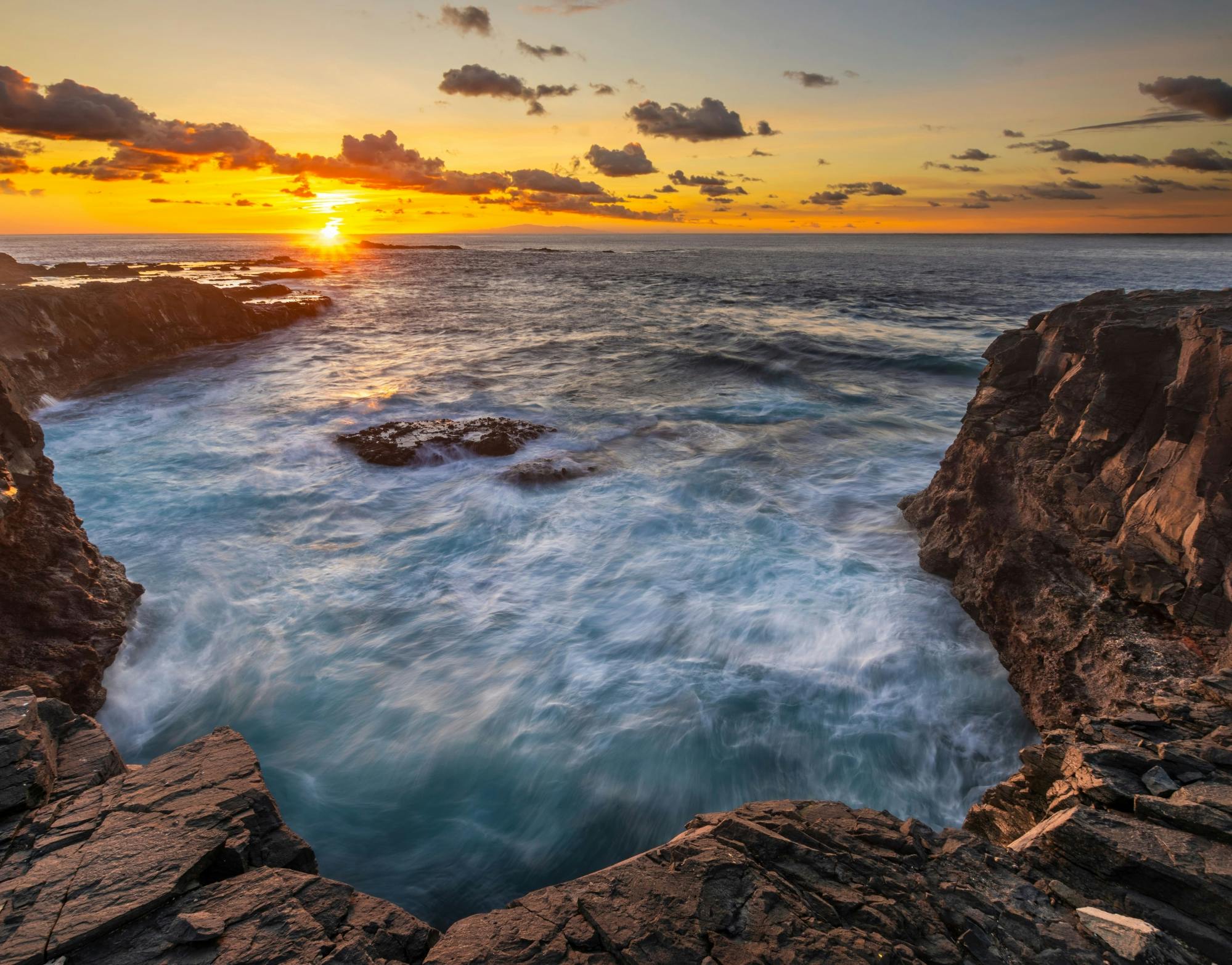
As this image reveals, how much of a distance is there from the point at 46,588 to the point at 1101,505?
1146 centimetres

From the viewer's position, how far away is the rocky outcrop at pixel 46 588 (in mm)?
A: 5941

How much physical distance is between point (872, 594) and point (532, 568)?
5.17 metres

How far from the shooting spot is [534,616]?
8.74 metres

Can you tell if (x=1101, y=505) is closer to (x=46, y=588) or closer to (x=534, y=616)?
(x=534, y=616)

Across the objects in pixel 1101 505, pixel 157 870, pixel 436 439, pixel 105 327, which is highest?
pixel 105 327

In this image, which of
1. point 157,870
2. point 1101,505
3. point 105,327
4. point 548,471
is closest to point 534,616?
point 548,471

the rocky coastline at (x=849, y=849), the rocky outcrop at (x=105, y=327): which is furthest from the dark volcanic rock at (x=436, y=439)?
the rocky outcrop at (x=105, y=327)

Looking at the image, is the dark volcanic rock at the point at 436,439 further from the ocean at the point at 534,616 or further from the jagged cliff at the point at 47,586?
the jagged cliff at the point at 47,586

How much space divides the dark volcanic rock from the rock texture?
373 inches

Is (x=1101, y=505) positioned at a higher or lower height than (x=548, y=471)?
higher

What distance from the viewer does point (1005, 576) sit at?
7.27 meters

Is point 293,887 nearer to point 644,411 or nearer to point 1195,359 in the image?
point 1195,359

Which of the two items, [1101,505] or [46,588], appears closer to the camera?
[46,588]

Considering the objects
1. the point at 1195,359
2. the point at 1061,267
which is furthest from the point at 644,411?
the point at 1061,267
